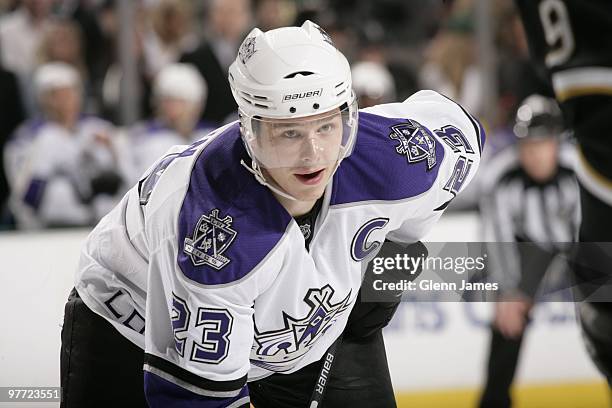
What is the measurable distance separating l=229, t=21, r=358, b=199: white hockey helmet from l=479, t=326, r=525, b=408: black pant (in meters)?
1.41

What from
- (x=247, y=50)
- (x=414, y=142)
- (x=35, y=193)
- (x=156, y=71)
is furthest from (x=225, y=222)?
(x=156, y=71)

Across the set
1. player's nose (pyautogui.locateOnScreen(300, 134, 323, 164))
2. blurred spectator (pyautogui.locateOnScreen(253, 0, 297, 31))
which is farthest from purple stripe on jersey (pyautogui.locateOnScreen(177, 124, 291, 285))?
blurred spectator (pyautogui.locateOnScreen(253, 0, 297, 31))

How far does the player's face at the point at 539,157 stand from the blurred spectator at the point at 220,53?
4.81 feet

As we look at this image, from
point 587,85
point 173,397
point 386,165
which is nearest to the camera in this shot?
point 587,85

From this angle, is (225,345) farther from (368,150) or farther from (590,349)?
(590,349)

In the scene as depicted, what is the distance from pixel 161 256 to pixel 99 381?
19.2 inches

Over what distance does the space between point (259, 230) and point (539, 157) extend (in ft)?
6.15

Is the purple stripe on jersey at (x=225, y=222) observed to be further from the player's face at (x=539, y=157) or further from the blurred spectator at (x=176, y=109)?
the blurred spectator at (x=176, y=109)

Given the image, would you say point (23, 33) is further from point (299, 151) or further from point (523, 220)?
point (299, 151)

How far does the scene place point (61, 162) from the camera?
14.1ft

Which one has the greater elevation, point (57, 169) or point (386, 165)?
point (386, 165)

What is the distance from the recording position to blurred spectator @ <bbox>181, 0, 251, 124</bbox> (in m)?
4.55

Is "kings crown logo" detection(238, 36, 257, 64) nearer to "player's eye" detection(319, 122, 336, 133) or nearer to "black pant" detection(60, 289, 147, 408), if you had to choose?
"player's eye" detection(319, 122, 336, 133)

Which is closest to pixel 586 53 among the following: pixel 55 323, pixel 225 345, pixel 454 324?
pixel 225 345
